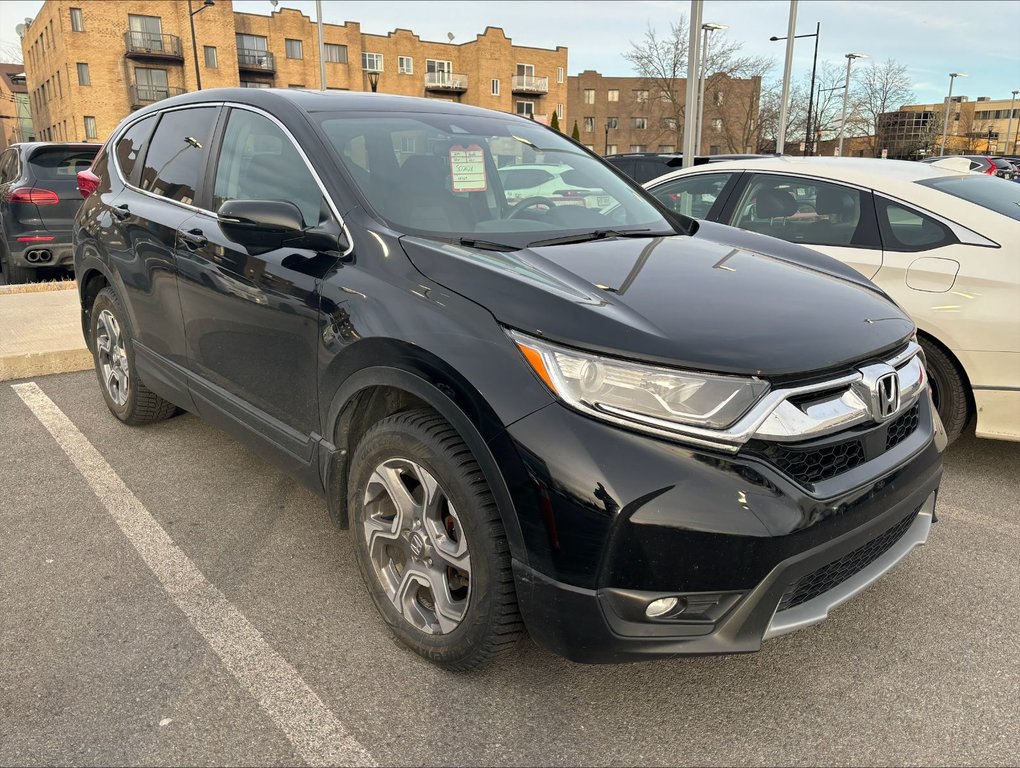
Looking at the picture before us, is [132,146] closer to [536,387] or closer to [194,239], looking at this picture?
[194,239]

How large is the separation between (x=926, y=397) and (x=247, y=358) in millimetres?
2535

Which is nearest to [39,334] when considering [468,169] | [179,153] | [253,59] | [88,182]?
[88,182]

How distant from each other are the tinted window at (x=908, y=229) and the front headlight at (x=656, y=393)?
2.69m

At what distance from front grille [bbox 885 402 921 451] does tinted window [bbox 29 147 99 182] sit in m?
9.50

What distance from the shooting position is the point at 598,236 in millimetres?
3014

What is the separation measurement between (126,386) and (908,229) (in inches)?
175

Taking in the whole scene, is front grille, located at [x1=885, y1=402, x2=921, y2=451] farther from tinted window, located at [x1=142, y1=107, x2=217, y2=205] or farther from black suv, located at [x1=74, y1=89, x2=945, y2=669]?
tinted window, located at [x1=142, y1=107, x2=217, y2=205]

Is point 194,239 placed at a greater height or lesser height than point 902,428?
greater

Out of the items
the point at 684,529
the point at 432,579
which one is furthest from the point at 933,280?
the point at 432,579

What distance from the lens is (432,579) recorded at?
98.4 inches

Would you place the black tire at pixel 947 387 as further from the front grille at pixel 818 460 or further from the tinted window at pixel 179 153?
the tinted window at pixel 179 153

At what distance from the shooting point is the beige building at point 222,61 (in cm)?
4881

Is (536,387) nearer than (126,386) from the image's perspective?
Yes

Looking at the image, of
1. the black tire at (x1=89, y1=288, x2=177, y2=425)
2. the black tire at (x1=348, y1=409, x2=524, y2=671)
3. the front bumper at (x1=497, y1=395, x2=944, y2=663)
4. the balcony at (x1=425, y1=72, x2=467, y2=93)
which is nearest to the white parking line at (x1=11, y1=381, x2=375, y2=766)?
the black tire at (x1=348, y1=409, x2=524, y2=671)
